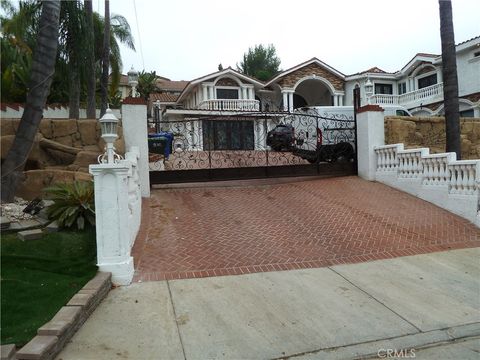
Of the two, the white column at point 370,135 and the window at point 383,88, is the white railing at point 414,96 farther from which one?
the white column at point 370,135

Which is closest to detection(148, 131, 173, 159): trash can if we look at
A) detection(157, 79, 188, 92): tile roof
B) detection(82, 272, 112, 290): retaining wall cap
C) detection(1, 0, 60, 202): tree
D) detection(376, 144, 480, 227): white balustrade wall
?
detection(1, 0, 60, 202): tree

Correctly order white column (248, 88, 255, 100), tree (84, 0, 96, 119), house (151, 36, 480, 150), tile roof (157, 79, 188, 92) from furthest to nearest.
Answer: tile roof (157, 79, 188, 92)
white column (248, 88, 255, 100)
house (151, 36, 480, 150)
tree (84, 0, 96, 119)

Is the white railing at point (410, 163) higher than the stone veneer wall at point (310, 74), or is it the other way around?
the stone veneer wall at point (310, 74)

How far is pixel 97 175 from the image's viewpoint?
4980 millimetres

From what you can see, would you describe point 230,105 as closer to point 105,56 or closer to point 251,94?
point 251,94

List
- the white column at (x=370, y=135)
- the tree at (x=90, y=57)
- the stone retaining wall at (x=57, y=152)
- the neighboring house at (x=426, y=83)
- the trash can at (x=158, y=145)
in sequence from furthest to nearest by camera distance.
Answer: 1. the neighboring house at (x=426, y=83)
2. the trash can at (x=158, y=145)
3. the white column at (x=370, y=135)
4. the tree at (x=90, y=57)
5. the stone retaining wall at (x=57, y=152)

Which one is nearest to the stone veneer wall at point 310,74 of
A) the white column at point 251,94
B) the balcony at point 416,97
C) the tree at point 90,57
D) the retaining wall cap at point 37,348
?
the white column at point 251,94

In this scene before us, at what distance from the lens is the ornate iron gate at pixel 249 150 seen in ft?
33.5

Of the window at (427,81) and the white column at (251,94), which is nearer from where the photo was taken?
the window at (427,81)

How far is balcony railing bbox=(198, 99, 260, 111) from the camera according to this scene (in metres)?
26.2

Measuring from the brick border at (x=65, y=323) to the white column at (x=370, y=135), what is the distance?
8.35 m

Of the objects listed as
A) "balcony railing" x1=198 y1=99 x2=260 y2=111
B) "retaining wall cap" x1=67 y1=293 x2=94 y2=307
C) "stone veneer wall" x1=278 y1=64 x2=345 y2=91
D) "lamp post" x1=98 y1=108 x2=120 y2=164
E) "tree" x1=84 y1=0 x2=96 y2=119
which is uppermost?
"stone veneer wall" x1=278 y1=64 x2=345 y2=91

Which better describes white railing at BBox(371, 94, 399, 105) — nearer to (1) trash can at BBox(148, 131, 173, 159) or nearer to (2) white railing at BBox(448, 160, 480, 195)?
(1) trash can at BBox(148, 131, 173, 159)

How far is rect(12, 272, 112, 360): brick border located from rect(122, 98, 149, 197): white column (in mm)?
4489
